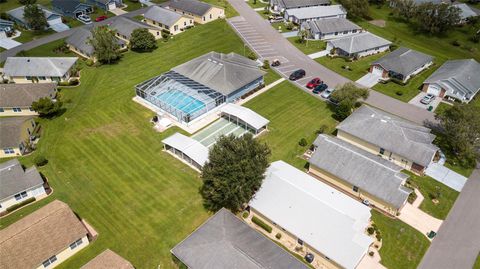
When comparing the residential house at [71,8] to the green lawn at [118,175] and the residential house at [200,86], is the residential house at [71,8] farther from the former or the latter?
the residential house at [200,86]

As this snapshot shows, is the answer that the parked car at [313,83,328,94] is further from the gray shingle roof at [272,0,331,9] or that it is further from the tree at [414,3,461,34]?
the tree at [414,3,461,34]

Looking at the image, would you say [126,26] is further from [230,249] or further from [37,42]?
[230,249]

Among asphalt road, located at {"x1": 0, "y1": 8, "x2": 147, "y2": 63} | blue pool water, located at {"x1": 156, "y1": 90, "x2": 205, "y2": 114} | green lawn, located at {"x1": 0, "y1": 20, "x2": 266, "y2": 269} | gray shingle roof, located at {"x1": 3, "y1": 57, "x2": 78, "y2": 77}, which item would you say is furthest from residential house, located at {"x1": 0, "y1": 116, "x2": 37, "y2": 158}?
asphalt road, located at {"x1": 0, "y1": 8, "x2": 147, "y2": 63}

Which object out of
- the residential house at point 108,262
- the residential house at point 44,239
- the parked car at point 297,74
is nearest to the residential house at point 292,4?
the parked car at point 297,74

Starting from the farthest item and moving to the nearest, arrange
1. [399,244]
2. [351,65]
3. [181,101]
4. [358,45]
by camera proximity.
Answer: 1. [358,45]
2. [351,65]
3. [181,101]
4. [399,244]

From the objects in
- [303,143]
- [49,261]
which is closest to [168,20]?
[303,143]

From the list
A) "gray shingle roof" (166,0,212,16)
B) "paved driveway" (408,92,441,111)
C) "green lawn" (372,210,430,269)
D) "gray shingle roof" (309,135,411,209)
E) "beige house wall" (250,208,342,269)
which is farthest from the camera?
"gray shingle roof" (166,0,212,16)
